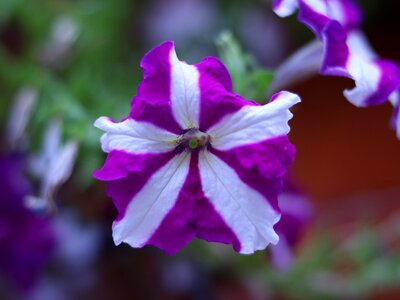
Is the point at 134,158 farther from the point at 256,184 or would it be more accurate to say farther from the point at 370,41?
the point at 370,41

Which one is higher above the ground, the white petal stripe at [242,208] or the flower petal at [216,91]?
the flower petal at [216,91]

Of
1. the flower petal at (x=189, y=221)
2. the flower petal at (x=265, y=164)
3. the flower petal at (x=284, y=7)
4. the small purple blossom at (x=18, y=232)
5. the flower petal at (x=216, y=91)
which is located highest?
the flower petal at (x=284, y=7)

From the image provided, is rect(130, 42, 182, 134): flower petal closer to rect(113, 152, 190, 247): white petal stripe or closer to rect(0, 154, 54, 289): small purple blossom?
rect(113, 152, 190, 247): white petal stripe

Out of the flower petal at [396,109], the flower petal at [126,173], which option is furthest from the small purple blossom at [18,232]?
the flower petal at [396,109]

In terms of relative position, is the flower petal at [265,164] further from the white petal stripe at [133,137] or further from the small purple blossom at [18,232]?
the small purple blossom at [18,232]

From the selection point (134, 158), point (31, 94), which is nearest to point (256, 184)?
point (134, 158)
